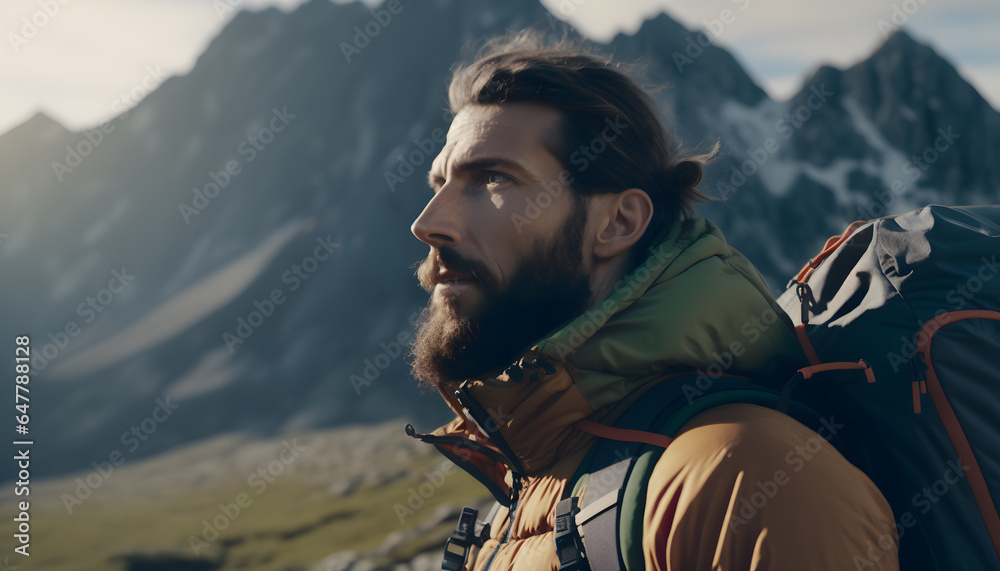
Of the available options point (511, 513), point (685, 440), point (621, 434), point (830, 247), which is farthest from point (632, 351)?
point (830, 247)

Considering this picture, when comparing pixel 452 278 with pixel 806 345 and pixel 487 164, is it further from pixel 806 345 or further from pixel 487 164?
pixel 806 345

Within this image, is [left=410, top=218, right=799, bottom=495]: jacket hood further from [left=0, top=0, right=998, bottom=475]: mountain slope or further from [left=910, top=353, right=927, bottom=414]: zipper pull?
[left=0, top=0, right=998, bottom=475]: mountain slope

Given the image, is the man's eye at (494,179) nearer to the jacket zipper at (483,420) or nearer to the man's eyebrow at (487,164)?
the man's eyebrow at (487,164)

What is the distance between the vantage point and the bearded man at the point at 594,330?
1439 mm

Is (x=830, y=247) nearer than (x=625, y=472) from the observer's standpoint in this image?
No

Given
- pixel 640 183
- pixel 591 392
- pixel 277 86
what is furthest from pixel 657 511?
pixel 277 86

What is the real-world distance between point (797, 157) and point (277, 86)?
38631 mm

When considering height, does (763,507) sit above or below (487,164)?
below

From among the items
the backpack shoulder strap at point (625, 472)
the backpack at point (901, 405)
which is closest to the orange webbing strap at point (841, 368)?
the backpack at point (901, 405)

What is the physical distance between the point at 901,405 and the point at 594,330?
829mm

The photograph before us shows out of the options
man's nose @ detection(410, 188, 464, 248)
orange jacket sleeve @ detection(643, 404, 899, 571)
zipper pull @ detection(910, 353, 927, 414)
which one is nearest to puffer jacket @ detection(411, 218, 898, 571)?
orange jacket sleeve @ detection(643, 404, 899, 571)

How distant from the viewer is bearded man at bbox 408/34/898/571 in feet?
4.72

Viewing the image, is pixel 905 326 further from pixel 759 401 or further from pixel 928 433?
pixel 759 401

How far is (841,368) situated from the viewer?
5.56 ft
